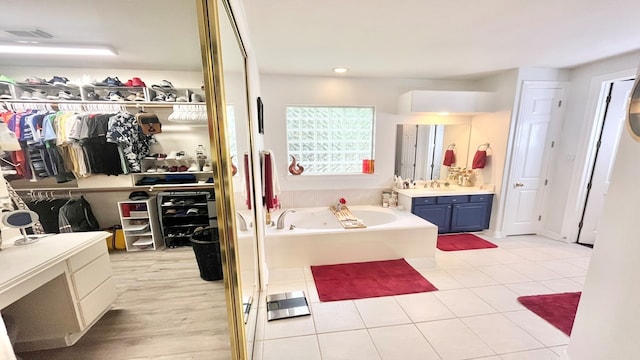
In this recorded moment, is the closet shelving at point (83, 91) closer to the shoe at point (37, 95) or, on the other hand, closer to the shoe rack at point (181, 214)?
the shoe at point (37, 95)

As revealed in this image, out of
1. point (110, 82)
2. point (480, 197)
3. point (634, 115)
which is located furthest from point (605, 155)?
point (110, 82)

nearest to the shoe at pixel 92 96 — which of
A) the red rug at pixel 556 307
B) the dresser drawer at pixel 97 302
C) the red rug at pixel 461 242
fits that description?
the dresser drawer at pixel 97 302

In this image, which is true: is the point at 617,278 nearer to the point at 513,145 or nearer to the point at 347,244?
the point at 347,244

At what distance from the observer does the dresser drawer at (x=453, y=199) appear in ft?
11.9

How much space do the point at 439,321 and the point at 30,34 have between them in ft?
11.1

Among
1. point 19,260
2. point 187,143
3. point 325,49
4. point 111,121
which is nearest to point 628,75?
point 325,49

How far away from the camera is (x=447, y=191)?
376 centimetres

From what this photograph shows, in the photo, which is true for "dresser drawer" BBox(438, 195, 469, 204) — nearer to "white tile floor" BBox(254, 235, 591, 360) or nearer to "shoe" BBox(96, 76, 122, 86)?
"white tile floor" BBox(254, 235, 591, 360)

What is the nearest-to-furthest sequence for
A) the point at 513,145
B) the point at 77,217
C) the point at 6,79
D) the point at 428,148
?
the point at 6,79 < the point at 77,217 < the point at 513,145 < the point at 428,148

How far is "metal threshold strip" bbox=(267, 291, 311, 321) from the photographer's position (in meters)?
2.09

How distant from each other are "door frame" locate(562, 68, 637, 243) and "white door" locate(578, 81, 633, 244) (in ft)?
0.15

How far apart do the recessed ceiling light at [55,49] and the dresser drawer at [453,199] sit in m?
A: 4.08

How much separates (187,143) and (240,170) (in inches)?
21.9

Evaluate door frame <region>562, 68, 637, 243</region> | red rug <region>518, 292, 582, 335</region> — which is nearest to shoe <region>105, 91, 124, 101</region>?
red rug <region>518, 292, 582, 335</region>
